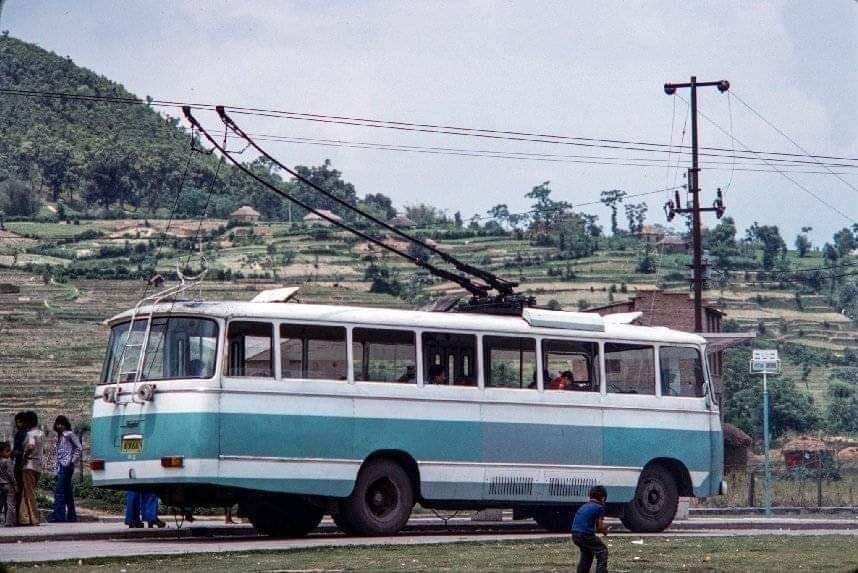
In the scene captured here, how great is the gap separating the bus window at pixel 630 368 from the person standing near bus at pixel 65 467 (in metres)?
7.85

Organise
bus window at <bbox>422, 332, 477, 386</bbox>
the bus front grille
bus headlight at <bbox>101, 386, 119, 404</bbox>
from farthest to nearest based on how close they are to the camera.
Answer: the bus front grille, bus window at <bbox>422, 332, 477, 386</bbox>, bus headlight at <bbox>101, 386, 119, 404</bbox>

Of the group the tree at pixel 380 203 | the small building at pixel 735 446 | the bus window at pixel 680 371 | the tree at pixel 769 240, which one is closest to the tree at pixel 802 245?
the tree at pixel 769 240

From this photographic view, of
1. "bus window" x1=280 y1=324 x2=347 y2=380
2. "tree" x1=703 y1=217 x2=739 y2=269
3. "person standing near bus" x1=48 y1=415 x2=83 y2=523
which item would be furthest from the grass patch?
"tree" x1=703 y1=217 x2=739 y2=269

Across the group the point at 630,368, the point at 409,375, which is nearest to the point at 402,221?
the point at 630,368

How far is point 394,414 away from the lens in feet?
69.7

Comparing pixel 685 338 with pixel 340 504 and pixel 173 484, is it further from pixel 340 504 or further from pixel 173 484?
pixel 173 484

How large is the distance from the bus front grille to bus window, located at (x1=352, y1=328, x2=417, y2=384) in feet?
8.72

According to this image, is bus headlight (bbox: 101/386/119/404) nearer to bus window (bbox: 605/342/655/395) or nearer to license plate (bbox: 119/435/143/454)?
license plate (bbox: 119/435/143/454)

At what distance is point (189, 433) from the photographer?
19625 millimetres

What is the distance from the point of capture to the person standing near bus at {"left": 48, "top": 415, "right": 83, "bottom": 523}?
23.9 meters

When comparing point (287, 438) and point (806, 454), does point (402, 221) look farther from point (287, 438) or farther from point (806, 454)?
point (287, 438)

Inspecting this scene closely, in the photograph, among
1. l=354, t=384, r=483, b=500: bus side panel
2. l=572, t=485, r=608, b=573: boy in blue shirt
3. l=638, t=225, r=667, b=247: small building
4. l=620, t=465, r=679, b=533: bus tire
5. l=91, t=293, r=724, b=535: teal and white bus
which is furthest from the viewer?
l=638, t=225, r=667, b=247: small building

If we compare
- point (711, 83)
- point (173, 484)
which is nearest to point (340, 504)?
point (173, 484)

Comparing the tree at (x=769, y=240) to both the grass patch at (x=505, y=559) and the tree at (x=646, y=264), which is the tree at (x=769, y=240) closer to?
the tree at (x=646, y=264)
